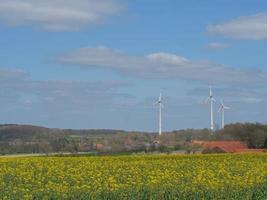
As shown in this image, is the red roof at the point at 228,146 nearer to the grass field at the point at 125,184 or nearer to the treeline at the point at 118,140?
the treeline at the point at 118,140

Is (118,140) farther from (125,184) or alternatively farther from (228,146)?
(125,184)

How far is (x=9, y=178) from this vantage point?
25.4 m

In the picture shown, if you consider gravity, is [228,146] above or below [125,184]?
above

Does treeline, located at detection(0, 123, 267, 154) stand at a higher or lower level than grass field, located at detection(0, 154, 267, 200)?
higher

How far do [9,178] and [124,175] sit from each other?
4.34 meters

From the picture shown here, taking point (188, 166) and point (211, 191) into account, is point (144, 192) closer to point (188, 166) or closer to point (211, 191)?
point (211, 191)

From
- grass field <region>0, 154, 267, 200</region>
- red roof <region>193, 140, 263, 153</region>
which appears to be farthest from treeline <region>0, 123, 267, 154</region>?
grass field <region>0, 154, 267, 200</region>

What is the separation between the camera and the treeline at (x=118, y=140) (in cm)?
6794

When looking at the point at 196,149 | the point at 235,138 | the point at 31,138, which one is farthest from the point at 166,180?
the point at 235,138

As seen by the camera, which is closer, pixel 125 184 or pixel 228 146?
pixel 125 184

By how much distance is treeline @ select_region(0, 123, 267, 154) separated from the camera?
67938mm

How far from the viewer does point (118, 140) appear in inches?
2972

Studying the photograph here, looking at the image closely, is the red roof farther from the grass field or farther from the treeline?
the grass field

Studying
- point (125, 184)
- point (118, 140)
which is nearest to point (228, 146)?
point (118, 140)
